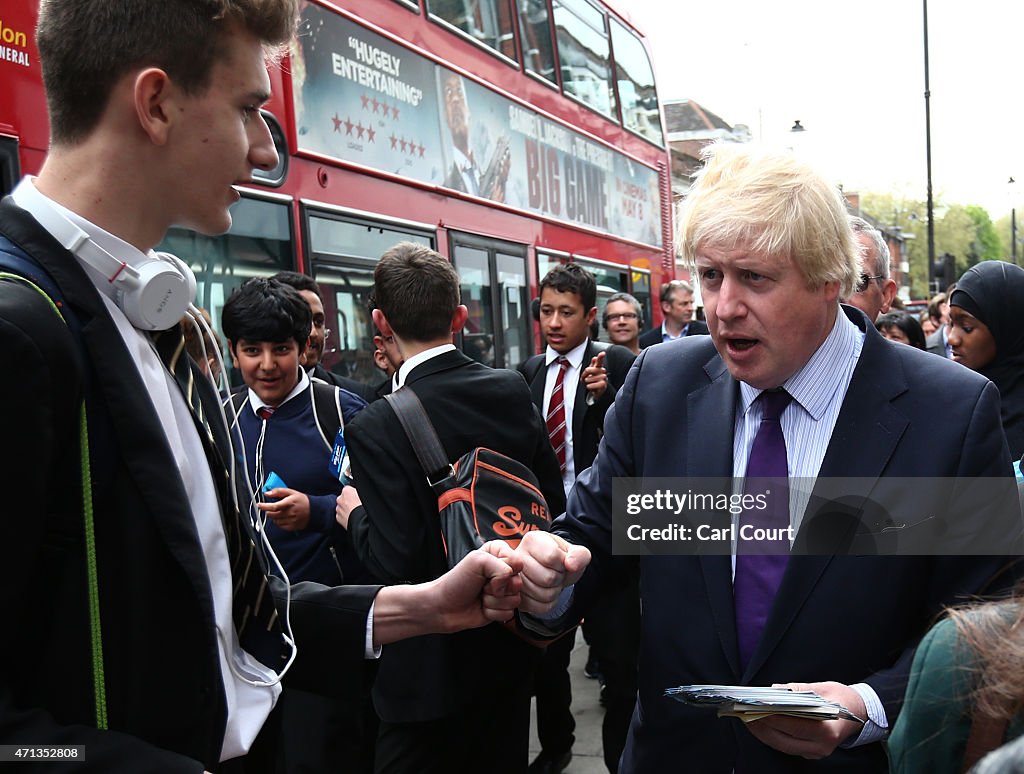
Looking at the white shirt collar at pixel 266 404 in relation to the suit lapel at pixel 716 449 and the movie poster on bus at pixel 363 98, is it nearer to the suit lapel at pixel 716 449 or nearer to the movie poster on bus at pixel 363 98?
the suit lapel at pixel 716 449

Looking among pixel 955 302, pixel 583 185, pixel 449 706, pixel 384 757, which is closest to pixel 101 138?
pixel 449 706

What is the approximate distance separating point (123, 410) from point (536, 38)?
27.1 ft

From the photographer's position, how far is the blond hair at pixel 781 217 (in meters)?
2.03

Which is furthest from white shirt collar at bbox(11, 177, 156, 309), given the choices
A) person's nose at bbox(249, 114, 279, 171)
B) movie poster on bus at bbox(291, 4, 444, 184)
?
movie poster on bus at bbox(291, 4, 444, 184)

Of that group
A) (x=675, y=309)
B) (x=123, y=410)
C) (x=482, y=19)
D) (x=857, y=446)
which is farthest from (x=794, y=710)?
(x=675, y=309)

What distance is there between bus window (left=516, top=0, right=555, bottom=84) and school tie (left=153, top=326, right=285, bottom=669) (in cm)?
764

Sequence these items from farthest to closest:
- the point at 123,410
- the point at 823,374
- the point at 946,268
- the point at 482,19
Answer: the point at 946,268 < the point at 482,19 < the point at 823,374 < the point at 123,410

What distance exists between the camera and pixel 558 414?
18.3 ft

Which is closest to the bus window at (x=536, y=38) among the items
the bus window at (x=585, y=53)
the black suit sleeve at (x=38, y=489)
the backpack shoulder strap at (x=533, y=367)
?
the bus window at (x=585, y=53)

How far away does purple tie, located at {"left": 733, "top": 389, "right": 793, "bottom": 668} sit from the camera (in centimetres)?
201

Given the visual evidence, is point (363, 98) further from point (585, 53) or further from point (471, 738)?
point (471, 738)

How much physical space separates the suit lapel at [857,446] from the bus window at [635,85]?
9781 mm

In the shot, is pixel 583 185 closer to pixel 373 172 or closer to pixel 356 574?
pixel 373 172

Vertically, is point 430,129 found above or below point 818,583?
above
